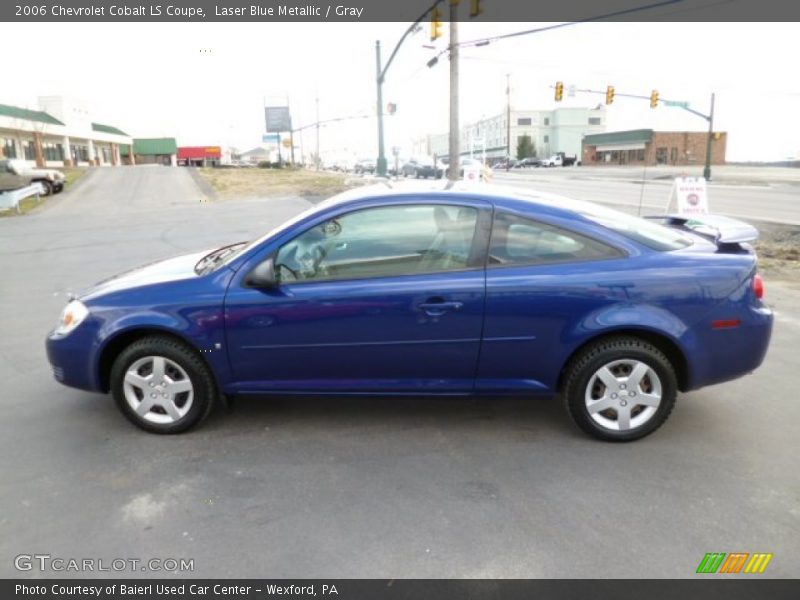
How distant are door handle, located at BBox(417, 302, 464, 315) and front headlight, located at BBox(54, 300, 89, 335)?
2105 millimetres

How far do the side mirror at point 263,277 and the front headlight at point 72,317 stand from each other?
1.09m

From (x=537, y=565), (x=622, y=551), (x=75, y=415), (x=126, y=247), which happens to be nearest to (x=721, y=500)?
(x=622, y=551)

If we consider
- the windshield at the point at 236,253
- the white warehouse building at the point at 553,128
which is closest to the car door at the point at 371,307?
the windshield at the point at 236,253

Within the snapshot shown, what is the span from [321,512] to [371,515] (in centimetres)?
25

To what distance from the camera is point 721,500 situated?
3.11m

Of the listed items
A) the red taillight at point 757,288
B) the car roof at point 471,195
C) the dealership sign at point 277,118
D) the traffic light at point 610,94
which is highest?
the dealership sign at point 277,118

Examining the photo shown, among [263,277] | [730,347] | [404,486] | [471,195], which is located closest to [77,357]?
[263,277]

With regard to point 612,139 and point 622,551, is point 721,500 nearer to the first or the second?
point 622,551

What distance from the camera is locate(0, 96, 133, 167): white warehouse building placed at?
50031mm

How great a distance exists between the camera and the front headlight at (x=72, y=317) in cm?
378

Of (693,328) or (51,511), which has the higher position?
(693,328)

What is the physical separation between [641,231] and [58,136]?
69496mm

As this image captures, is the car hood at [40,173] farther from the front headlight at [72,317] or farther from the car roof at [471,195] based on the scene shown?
the car roof at [471,195]

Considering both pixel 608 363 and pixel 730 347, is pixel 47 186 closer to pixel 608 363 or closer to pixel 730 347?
pixel 608 363
